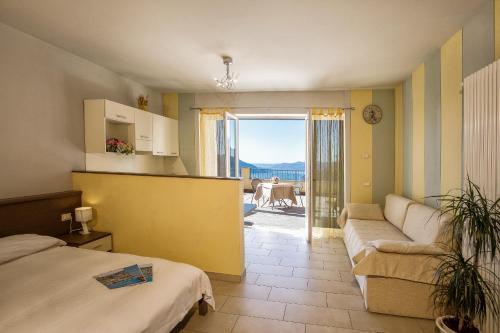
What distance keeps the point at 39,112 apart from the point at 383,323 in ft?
13.0

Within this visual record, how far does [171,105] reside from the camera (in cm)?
530

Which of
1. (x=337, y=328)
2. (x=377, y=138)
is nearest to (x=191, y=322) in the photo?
(x=337, y=328)

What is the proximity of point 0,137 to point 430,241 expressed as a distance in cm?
428

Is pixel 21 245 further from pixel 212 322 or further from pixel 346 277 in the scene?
pixel 346 277

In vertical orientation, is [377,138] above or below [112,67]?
below

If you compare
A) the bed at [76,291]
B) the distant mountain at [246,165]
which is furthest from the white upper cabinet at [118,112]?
the distant mountain at [246,165]

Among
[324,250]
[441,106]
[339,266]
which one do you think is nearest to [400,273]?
[339,266]

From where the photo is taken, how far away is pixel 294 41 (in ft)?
9.34

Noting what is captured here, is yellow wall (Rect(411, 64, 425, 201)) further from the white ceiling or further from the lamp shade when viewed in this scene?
the lamp shade

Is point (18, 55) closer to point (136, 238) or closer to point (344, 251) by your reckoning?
point (136, 238)

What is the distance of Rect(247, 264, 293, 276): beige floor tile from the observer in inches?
131

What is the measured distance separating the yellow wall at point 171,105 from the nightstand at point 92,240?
270cm

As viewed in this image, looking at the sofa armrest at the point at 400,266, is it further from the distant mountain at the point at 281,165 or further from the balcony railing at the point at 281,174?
the distant mountain at the point at 281,165

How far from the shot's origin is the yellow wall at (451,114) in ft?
8.70
